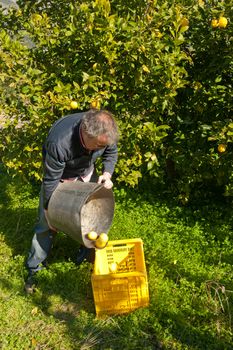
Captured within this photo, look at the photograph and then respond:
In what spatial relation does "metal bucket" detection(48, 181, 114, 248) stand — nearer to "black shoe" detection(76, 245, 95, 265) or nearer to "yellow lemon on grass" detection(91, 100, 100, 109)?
"black shoe" detection(76, 245, 95, 265)

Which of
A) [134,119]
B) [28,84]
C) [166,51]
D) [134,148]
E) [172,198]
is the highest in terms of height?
[166,51]

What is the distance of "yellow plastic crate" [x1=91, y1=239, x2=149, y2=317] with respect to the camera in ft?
9.57

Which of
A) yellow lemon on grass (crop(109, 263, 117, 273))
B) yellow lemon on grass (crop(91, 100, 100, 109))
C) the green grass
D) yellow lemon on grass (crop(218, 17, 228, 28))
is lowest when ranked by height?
the green grass

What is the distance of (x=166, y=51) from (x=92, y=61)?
67 centimetres

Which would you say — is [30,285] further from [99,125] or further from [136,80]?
[136,80]

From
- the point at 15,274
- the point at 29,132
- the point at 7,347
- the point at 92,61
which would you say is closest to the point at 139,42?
the point at 92,61

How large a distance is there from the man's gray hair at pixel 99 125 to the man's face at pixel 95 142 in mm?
24

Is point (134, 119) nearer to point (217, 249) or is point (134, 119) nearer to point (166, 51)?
point (166, 51)

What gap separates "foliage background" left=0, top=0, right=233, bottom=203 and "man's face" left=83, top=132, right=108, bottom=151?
3.42 feet

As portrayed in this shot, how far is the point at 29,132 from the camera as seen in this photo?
4039mm

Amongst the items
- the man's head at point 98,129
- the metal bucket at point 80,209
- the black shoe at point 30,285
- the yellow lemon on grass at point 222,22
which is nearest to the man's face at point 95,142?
the man's head at point 98,129

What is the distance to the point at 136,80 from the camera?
3709mm

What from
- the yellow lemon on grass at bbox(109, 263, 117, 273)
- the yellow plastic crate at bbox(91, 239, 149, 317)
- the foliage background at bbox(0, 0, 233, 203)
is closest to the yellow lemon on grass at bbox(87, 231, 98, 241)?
the yellow plastic crate at bbox(91, 239, 149, 317)

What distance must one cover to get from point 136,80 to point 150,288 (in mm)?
1753
